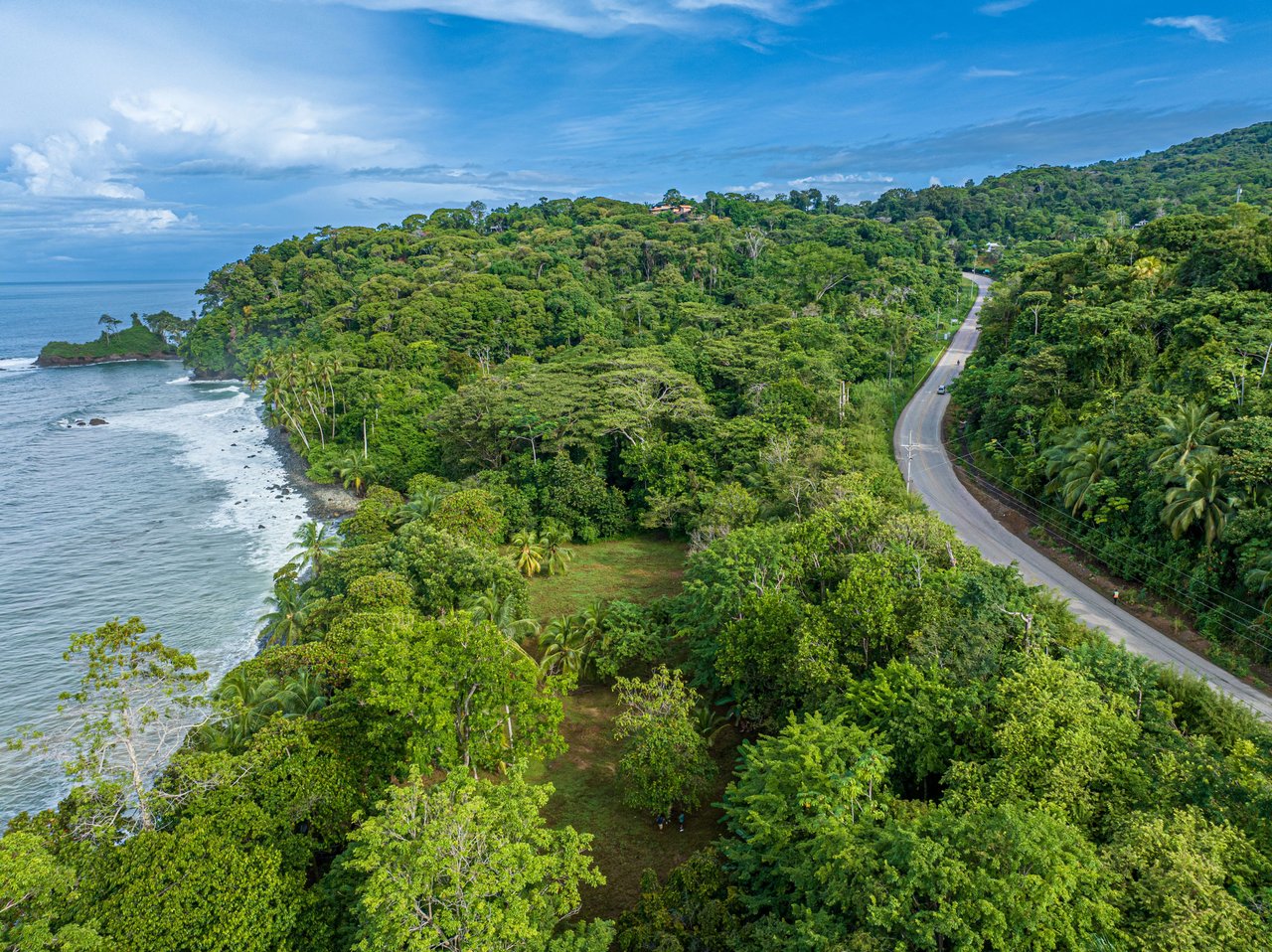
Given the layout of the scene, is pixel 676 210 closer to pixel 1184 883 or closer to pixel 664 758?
pixel 664 758

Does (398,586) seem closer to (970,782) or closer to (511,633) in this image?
(511,633)

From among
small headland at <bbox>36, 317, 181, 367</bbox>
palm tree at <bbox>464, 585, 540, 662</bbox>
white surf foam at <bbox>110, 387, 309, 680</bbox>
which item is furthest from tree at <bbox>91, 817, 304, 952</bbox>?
small headland at <bbox>36, 317, 181, 367</bbox>

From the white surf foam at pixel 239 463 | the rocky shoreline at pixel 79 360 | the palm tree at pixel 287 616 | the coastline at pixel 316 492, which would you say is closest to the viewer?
the palm tree at pixel 287 616

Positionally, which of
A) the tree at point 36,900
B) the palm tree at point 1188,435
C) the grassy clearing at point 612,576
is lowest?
the grassy clearing at point 612,576

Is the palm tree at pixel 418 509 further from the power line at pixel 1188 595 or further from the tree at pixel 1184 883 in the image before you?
the tree at pixel 1184 883

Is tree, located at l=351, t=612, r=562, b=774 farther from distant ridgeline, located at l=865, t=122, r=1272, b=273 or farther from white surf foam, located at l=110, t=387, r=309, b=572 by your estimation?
distant ridgeline, located at l=865, t=122, r=1272, b=273

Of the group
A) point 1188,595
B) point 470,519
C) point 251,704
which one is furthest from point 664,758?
point 1188,595

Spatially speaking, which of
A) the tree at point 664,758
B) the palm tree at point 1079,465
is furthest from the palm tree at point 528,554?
the palm tree at point 1079,465
